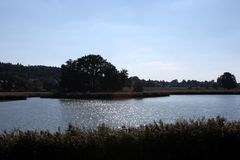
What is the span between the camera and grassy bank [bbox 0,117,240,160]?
41.8 ft

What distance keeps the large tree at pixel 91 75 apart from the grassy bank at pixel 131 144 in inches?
4008

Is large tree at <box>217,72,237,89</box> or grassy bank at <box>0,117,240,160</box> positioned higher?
large tree at <box>217,72,237,89</box>

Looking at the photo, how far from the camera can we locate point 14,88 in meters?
160

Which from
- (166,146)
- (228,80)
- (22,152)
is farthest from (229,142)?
(228,80)

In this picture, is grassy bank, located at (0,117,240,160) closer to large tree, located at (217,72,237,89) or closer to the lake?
the lake

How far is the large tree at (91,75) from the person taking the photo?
11556cm

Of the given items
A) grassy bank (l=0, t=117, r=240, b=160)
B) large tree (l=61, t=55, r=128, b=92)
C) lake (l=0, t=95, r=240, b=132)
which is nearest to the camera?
grassy bank (l=0, t=117, r=240, b=160)

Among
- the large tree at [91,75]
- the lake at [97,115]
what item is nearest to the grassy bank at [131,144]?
the lake at [97,115]

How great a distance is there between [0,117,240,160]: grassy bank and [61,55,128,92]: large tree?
101801 mm

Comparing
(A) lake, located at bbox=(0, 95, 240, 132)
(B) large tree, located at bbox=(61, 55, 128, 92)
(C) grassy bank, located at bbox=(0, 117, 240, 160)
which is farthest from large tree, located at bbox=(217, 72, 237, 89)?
(C) grassy bank, located at bbox=(0, 117, 240, 160)

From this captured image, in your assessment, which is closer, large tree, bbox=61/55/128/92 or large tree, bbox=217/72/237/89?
large tree, bbox=61/55/128/92

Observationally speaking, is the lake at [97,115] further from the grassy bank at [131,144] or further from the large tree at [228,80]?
the large tree at [228,80]

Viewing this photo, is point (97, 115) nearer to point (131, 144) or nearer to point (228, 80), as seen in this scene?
point (131, 144)

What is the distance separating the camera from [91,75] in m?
120
